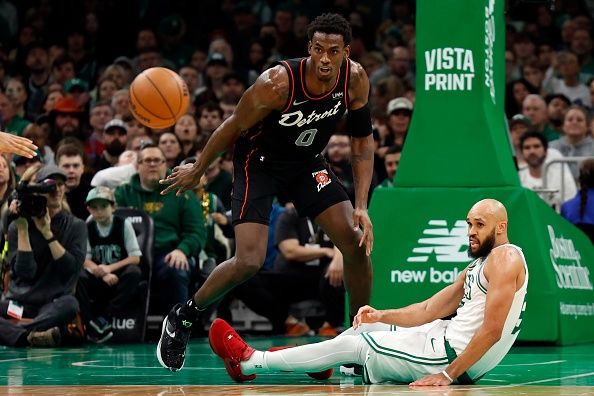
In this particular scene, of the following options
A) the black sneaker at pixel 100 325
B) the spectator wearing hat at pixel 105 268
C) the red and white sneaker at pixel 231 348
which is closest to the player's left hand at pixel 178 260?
the spectator wearing hat at pixel 105 268

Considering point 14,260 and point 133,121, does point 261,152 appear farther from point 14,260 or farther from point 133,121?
point 133,121

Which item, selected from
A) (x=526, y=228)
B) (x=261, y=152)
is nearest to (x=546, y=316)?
(x=526, y=228)

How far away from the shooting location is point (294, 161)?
905 cm

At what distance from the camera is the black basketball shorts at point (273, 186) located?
29.4 ft

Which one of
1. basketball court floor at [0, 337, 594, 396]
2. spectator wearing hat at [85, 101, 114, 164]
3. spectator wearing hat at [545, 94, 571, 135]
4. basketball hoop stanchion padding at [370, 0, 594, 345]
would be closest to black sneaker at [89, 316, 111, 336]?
basketball court floor at [0, 337, 594, 396]

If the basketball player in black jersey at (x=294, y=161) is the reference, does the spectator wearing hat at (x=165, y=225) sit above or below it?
below

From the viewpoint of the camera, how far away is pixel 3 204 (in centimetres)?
1358

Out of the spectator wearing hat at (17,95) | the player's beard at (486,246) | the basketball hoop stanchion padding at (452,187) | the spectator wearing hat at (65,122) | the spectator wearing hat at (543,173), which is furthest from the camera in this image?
the spectator wearing hat at (17,95)

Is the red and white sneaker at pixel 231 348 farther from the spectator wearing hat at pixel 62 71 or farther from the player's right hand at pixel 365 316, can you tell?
the spectator wearing hat at pixel 62 71

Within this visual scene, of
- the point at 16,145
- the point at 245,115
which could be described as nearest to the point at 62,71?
the point at 245,115

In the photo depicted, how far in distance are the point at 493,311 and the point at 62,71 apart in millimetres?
13299

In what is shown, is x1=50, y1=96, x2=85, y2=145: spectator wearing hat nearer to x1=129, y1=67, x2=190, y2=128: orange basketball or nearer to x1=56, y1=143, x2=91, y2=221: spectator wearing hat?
x1=56, y1=143, x2=91, y2=221: spectator wearing hat

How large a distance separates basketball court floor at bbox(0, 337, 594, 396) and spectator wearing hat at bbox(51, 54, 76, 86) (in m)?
8.39

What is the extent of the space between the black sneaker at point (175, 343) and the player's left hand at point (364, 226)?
53.8 inches
